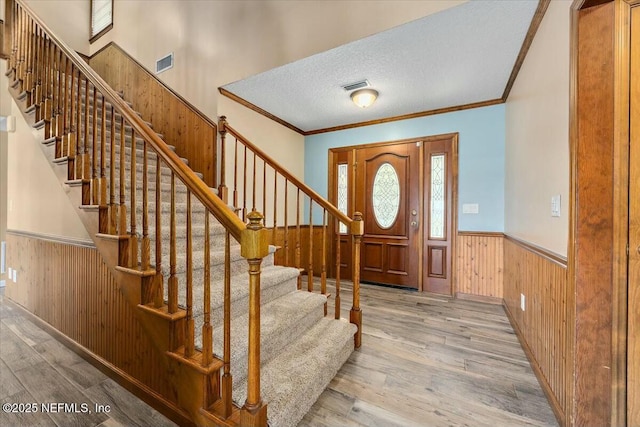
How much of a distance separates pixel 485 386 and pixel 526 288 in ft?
2.91

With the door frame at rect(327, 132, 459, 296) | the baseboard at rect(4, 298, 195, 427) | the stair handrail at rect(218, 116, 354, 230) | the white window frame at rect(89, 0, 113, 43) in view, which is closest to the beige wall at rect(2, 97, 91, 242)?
the baseboard at rect(4, 298, 195, 427)

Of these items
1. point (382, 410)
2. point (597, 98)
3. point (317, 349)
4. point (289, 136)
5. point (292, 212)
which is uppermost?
point (289, 136)

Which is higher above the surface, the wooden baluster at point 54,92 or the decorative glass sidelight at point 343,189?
the wooden baluster at point 54,92

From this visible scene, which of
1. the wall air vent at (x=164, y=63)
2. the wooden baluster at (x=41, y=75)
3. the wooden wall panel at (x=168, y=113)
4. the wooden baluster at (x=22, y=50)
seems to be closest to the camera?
the wooden baluster at (x=41, y=75)

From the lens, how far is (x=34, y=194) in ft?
7.97

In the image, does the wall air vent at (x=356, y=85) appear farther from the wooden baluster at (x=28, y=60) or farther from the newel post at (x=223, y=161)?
the wooden baluster at (x=28, y=60)

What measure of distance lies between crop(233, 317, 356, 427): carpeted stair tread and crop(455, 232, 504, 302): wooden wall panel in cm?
204

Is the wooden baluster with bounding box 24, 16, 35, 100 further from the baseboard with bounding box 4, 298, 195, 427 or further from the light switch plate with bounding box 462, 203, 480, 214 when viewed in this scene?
the light switch plate with bounding box 462, 203, 480, 214

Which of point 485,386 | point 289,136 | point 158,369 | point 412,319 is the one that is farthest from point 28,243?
point 485,386

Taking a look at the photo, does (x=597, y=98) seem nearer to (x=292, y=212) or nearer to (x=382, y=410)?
(x=382, y=410)

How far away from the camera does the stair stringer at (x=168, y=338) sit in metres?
1.27

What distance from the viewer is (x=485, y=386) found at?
170 cm

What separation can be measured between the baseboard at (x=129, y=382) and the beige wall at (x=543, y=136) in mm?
2165

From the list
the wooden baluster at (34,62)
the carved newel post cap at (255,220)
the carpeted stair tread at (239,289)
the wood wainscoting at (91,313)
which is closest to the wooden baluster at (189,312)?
the carpeted stair tread at (239,289)
